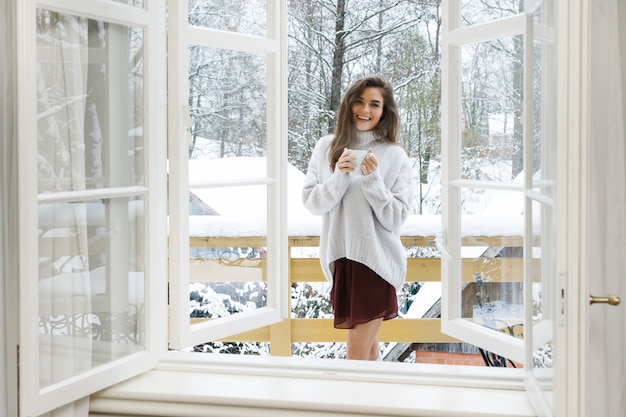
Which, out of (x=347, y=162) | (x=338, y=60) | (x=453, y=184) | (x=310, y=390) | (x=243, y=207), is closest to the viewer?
(x=310, y=390)

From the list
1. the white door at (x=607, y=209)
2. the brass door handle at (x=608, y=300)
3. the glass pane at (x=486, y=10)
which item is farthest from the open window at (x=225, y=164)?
the brass door handle at (x=608, y=300)

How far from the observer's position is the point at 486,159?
2.76 m

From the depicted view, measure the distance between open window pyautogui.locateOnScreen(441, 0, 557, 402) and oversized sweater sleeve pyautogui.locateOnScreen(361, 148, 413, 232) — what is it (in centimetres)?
57

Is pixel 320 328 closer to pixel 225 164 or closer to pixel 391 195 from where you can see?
pixel 391 195

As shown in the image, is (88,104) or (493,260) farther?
(493,260)

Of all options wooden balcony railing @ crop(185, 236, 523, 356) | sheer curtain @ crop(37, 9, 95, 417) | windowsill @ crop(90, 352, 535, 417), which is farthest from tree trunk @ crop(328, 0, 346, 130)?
sheer curtain @ crop(37, 9, 95, 417)

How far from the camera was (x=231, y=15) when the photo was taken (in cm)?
292

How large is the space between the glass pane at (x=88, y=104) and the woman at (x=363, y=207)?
116 centimetres

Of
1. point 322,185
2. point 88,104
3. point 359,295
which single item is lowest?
point 359,295

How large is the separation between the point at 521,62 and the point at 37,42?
1.48 m

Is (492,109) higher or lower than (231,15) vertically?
lower

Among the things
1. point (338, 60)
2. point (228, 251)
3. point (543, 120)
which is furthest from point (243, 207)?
point (338, 60)

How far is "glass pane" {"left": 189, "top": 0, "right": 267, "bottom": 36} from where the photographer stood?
2842 millimetres

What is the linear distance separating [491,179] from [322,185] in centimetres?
98
